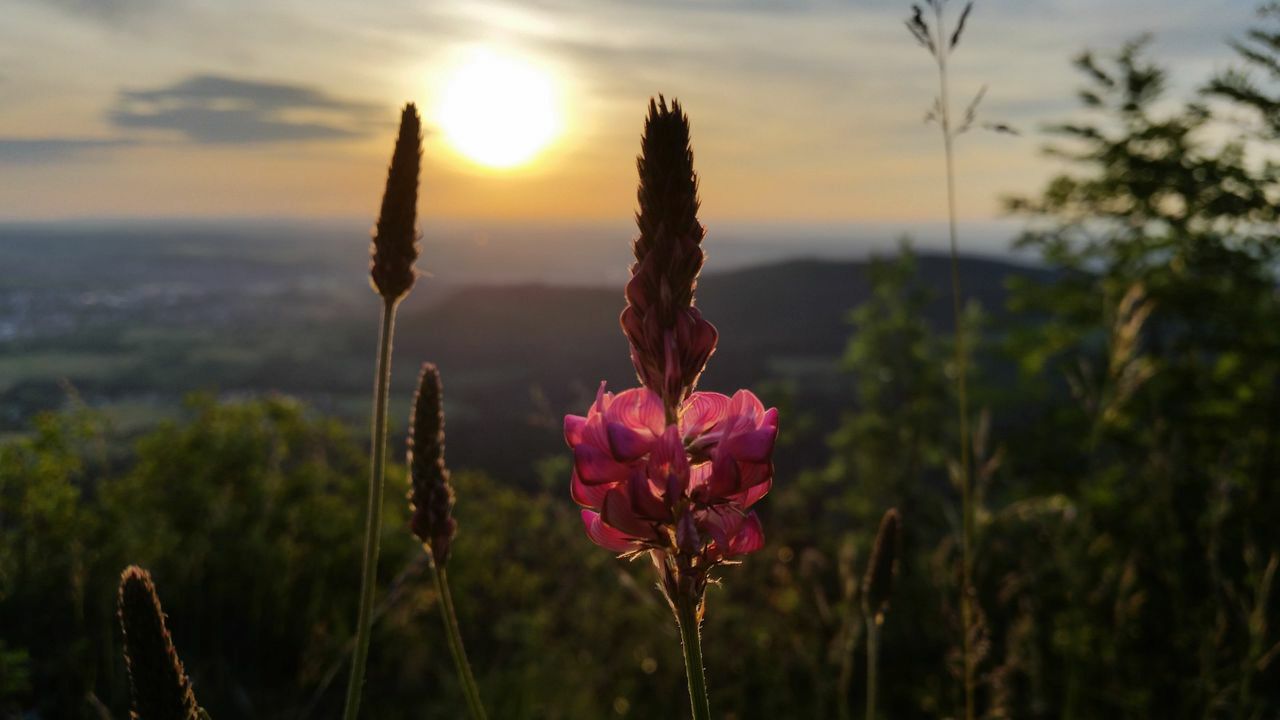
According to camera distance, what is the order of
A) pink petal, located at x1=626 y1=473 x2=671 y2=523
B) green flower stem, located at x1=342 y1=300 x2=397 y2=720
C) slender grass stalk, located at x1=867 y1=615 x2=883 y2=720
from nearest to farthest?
1. pink petal, located at x1=626 y1=473 x2=671 y2=523
2. green flower stem, located at x1=342 y1=300 x2=397 y2=720
3. slender grass stalk, located at x1=867 y1=615 x2=883 y2=720

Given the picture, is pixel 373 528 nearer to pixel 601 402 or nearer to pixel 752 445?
pixel 601 402

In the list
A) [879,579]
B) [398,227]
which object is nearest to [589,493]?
[398,227]

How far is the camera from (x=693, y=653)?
109cm

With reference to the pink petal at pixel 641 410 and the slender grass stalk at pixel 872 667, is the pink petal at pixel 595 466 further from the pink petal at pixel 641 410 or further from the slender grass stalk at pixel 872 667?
the slender grass stalk at pixel 872 667

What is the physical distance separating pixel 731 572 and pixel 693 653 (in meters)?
8.81

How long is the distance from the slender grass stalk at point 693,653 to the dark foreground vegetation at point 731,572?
0.77m

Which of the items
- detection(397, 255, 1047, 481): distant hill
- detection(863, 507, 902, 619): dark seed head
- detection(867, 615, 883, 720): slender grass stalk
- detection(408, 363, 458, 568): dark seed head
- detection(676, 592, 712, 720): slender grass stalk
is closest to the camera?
detection(676, 592, 712, 720): slender grass stalk

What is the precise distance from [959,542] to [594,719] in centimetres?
260

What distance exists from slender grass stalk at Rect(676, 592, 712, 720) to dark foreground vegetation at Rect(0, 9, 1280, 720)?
769 mm

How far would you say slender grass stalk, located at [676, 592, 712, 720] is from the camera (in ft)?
3.53

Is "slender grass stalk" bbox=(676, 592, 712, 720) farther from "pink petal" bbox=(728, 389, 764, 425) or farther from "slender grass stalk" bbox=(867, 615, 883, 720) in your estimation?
"slender grass stalk" bbox=(867, 615, 883, 720)

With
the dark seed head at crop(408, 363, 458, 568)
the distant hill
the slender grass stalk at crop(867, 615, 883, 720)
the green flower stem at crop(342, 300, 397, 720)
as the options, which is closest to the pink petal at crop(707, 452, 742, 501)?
the green flower stem at crop(342, 300, 397, 720)

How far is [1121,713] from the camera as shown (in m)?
5.21

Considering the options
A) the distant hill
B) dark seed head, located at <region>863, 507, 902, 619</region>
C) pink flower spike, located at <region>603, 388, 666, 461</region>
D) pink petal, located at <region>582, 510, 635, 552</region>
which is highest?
pink flower spike, located at <region>603, 388, 666, 461</region>
